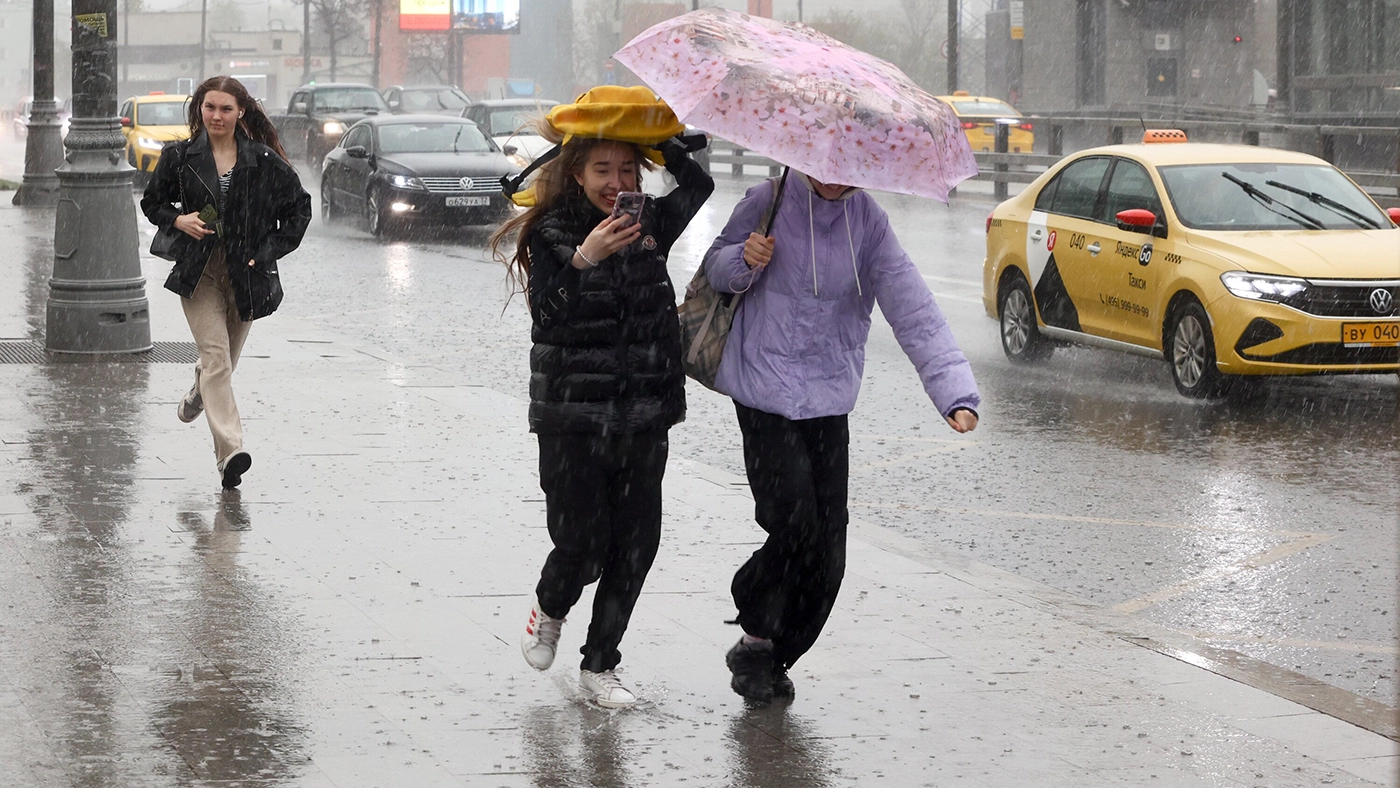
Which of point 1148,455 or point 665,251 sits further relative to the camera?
point 1148,455

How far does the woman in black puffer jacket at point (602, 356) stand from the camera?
477 centimetres

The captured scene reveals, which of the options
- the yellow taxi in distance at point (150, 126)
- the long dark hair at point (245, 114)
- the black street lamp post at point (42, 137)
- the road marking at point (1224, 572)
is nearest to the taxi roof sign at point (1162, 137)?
the road marking at point (1224, 572)

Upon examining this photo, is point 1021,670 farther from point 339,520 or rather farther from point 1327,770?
point 339,520

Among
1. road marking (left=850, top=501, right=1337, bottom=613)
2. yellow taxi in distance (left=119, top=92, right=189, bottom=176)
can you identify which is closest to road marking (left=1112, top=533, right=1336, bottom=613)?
road marking (left=850, top=501, right=1337, bottom=613)

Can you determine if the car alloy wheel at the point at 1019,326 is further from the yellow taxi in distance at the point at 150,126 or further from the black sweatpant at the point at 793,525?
the yellow taxi in distance at the point at 150,126

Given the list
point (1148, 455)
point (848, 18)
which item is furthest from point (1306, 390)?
point (848, 18)

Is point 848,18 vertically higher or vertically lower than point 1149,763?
higher

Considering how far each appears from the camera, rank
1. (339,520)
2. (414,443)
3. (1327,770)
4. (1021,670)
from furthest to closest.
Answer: (414,443), (339,520), (1021,670), (1327,770)

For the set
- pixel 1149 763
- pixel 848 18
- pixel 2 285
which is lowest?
pixel 1149 763

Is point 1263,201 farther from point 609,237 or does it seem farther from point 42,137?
point 42,137

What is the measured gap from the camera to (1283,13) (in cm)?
2950

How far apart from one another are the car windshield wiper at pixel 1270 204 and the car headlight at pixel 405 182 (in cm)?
1296

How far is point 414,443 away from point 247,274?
149 centimetres

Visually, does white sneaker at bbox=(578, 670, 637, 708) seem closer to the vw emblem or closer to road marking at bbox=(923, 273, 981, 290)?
the vw emblem
